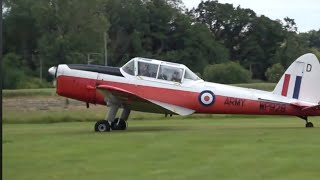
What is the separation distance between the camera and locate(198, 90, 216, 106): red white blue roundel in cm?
1973

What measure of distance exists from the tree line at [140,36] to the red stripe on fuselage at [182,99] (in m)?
34.7

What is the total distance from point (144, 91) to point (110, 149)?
767 centimetres

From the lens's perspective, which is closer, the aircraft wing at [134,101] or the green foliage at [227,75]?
the aircraft wing at [134,101]

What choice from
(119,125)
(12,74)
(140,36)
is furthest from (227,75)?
(119,125)

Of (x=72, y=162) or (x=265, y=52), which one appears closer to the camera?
(x=72, y=162)

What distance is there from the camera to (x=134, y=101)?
1991cm

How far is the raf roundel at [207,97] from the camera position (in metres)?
19.7

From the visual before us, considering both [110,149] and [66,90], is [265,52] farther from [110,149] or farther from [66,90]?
[110,149]

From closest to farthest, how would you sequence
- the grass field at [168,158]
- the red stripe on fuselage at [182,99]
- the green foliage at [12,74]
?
the grass field at [168,158], the red stripe on fuselage at [182,99], the green foliage at [12,74]

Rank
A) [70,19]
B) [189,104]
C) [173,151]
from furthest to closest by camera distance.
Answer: [70,19] → [189,104] → [173,151]

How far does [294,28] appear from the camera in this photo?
4343 inches

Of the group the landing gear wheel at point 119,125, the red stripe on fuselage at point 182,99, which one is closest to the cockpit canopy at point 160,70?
the red stripe on fuselage at point 182,99

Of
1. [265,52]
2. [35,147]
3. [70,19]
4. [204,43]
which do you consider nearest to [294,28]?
[265,52]

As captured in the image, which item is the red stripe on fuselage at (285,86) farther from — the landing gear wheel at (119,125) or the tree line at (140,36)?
the tree line at (140,36)
